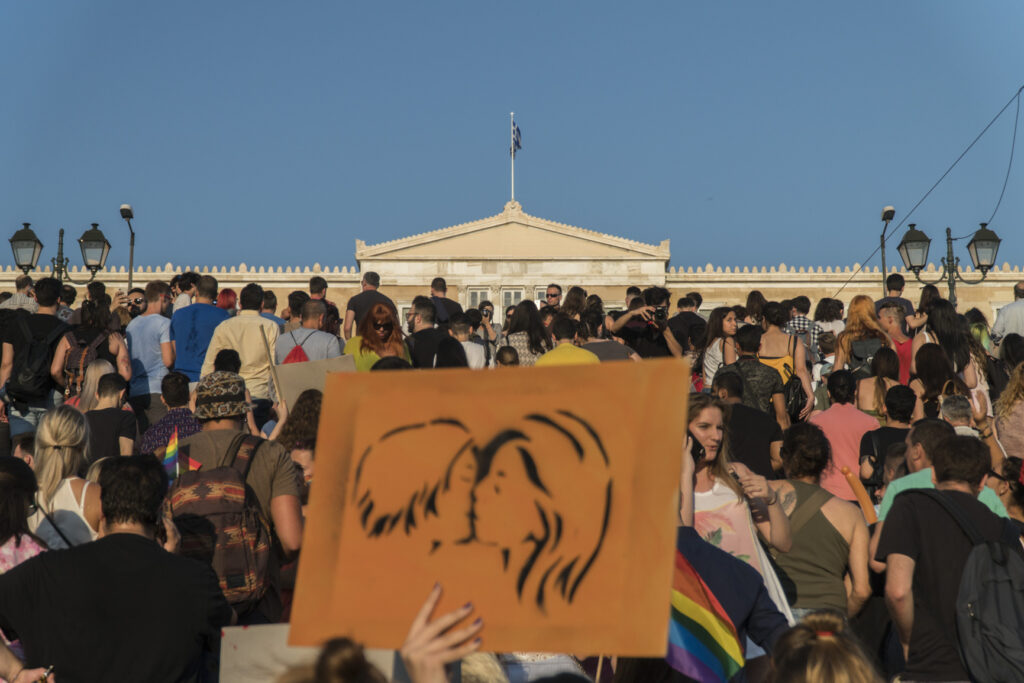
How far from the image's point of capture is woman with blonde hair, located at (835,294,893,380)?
8.98 m

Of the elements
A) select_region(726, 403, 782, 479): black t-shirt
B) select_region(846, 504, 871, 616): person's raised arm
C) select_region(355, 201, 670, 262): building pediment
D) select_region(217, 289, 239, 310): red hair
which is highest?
select_region(355, 201, 670, 262): building pediment

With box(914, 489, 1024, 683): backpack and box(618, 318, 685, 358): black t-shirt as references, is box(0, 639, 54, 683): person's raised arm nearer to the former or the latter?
box(914, 489, 1024, 683): backpack

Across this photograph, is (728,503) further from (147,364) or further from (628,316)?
(147,364)

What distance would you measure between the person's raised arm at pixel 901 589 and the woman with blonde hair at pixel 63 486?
10.1 ft

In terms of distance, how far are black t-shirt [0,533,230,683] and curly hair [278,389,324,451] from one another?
1.77 metres

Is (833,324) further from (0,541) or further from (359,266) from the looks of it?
(359,266)

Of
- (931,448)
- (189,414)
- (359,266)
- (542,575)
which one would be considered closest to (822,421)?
(931,448)

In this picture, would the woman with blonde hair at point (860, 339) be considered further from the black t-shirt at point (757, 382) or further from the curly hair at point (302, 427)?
the curly hair at point (302, 427)

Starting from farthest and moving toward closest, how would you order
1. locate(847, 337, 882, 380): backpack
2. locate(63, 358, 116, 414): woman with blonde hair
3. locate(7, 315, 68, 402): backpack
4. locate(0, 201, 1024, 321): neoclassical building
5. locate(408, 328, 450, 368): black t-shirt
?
locate(0, 201, 1024, 321): neoclassical building
locate(847, 337, 882, 380): backpack
locate(408, 328, 450, 368): black t-shirt
locate(7, 315, 68, 402): backpack
locate(63, 358, 116, 414): woman with blonde hair

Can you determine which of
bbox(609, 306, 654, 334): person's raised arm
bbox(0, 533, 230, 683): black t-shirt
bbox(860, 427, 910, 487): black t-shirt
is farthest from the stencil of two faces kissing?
bbox(609, 306, 654, 334): person's raised arm

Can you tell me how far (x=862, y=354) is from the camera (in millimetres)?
9000

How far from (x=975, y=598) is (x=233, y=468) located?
8.87ft

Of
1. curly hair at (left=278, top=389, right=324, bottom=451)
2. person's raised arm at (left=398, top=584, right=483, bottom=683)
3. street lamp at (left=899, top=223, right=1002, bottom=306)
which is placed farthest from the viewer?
street lamp at (left=899, top=223, right=1002, bottom=306)

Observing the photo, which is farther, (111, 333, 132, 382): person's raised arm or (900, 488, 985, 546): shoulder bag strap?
(111, 333, 132, 382): person's raised arm
